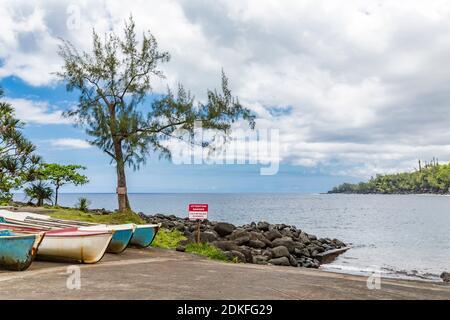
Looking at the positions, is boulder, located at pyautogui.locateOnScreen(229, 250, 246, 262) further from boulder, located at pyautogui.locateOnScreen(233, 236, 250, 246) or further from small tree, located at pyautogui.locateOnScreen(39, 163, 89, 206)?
small tree, located at pyautogui.locateOnScreen(39, 163, 89, 206)

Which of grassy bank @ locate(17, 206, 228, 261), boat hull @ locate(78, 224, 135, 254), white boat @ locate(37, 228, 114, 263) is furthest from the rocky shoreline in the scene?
white boat @ locate(37, 228, 114, 263)

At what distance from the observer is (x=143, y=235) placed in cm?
1547

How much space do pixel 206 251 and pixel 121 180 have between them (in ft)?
33.9

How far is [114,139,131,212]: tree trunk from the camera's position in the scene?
24.3 meters

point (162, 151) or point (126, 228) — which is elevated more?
point (162, 151)

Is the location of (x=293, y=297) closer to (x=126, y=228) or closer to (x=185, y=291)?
(x=185, y=291)

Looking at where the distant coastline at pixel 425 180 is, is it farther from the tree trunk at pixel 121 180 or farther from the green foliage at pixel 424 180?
the tree trunk at pixel 121 180

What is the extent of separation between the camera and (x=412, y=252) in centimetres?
3253

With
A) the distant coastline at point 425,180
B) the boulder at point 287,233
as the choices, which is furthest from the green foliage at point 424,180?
the boulder at point 287,233

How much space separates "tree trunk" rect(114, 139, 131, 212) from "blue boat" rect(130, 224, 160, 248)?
29.3 ft

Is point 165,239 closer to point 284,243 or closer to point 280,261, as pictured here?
point 280,261

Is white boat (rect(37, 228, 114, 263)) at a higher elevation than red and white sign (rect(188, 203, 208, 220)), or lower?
lower
